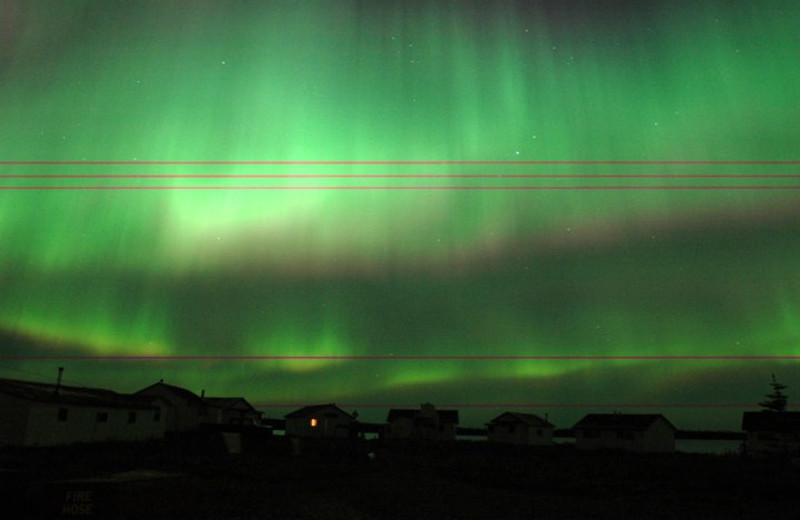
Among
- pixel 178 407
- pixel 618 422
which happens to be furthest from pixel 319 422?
pixel 618 422

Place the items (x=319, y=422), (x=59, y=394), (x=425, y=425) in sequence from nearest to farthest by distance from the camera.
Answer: (x=59, y=394) < (x=319, y=422) < (x=425, y=425)

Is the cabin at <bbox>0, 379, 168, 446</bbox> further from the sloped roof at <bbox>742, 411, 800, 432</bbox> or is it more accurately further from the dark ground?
the sloped roof at <bbox>742, 411, 800, 432</bbox>

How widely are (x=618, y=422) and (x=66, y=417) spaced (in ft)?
203

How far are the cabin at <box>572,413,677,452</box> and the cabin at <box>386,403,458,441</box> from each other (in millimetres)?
23314

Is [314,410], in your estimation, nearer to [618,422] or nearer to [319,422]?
[319,422]

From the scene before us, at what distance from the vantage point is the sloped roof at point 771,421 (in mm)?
71125

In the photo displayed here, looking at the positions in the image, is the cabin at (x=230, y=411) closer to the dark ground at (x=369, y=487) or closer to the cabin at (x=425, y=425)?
the cabin at (x=425, y=425)

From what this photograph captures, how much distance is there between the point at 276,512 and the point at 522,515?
364 inches

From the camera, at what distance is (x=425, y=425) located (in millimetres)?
94250

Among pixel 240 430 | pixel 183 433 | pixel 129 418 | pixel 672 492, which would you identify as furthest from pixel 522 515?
pixel 183 433

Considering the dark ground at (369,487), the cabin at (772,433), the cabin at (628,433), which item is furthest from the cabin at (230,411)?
the cabin at (772,433)

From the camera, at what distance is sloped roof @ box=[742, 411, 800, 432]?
233 feet

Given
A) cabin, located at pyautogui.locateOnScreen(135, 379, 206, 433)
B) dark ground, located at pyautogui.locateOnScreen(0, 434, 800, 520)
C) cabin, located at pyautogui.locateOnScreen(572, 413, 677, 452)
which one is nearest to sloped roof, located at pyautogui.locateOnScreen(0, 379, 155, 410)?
dark ground, located at pyautogui.locateOnScreen(0, 434, 800, 520)

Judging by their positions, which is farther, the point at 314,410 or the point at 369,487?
the point at 314,410
